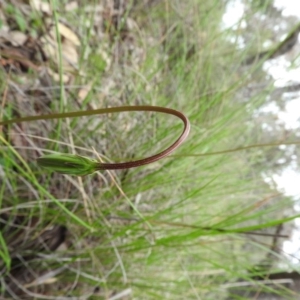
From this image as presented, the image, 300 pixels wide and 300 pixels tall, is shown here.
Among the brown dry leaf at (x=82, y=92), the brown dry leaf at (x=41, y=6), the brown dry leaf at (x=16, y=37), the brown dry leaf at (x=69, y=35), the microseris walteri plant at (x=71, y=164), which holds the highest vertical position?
the brown dry leaf at (x=41, y=6)

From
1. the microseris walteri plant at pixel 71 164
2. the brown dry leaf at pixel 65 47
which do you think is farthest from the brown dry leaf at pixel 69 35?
the microseris walteri plant at pixel 71 164

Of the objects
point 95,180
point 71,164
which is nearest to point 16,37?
point 95,180

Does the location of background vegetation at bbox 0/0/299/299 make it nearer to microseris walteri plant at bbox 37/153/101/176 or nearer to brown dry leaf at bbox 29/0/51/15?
brown dry leaf at bbox 29/0/51/15

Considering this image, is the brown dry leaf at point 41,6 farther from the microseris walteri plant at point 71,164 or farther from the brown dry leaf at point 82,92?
the microseris walteri plant at point 71,164

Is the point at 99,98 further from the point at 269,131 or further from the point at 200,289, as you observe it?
the point at 269,131

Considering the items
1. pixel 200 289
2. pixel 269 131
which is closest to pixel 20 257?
pixel 200 289

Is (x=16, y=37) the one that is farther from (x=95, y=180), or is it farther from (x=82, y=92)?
(x=95, y=180)


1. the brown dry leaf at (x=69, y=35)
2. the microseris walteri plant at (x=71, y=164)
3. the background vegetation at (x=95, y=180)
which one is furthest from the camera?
the brown dry leaf at (x=69, y=35)

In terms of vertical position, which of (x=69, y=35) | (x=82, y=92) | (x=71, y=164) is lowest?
(x=71, y=164)

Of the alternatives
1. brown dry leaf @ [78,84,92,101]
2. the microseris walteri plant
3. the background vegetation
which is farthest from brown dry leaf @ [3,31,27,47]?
the microseris walteri plant
